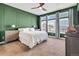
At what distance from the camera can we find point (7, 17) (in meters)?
4.14

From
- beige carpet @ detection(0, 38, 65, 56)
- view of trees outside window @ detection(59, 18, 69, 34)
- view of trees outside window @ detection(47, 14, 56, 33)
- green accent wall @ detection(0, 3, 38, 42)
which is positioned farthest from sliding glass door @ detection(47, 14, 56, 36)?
green accent wall @ detection(0, 3, 38, 42)

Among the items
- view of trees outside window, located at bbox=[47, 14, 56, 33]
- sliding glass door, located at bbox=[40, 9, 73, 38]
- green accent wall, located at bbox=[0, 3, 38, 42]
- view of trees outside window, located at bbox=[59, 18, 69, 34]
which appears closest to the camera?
view of trees outside window, located at bbox=[59, 18, 69, 34]

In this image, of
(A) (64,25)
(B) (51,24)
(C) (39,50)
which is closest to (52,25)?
(B) (51,24)

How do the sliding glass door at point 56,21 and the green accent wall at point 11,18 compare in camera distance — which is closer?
→ the sliding glass door at point 56,21

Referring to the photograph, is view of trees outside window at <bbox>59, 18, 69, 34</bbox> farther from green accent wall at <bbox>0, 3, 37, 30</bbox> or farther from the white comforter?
green accent wall at <bbox>0, 3, 37, 30</bbox>

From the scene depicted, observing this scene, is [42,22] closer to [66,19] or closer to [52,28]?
[52,28]

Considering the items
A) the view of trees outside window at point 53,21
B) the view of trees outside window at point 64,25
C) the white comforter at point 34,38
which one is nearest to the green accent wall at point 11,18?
the white comforter at point 34,38

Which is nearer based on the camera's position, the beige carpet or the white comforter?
the beige carpet

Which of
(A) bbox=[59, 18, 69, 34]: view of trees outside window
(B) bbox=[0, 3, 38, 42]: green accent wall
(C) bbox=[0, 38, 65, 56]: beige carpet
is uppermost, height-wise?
(B) bbox=[0, 3, 38, 42]: green accent wall

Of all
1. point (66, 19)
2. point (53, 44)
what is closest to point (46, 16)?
point (66, 19)

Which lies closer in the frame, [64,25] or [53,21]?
[64,25]

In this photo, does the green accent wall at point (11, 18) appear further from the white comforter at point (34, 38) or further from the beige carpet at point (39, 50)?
the beige carpet at point (39, 50)

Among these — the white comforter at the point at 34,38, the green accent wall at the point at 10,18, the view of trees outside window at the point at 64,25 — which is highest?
the green accent wall at the point at 10,18

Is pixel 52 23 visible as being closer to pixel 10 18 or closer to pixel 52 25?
pixel 52 25
